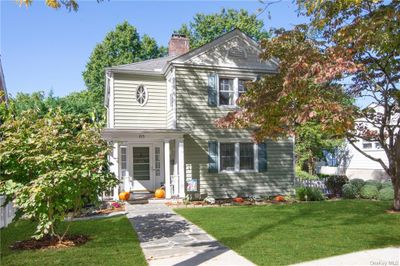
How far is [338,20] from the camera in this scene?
10.6 m

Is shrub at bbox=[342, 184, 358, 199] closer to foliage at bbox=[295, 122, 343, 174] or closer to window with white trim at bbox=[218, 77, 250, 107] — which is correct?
window with white trim at bbox=[218, 77, 250, 107]

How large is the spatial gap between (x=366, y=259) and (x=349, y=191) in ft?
34.8

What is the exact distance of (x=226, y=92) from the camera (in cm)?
1583

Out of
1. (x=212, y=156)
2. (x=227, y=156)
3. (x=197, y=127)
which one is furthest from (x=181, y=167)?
(x=227, y=156)

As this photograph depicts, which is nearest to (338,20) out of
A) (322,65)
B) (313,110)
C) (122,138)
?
(322,65)

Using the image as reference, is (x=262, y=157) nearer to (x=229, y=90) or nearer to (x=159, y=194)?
(x=229, y=90)

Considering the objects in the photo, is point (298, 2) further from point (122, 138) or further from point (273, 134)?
point (122, 138)

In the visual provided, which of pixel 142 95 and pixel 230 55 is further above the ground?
pixel 230 55

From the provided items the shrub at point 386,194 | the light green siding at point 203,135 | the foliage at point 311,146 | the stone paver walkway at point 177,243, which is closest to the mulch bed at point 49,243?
the stone paver walkway at point 177,243

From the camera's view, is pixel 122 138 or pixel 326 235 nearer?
pixel 326 235

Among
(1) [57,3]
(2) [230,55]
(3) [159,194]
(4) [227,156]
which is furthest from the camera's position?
(2) [230,55]

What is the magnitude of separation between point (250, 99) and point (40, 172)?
18.9ft

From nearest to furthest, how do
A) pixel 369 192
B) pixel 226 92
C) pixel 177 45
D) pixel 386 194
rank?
pixel 386 194, pixel 369 192, pixel 226 92, pixel 177 45

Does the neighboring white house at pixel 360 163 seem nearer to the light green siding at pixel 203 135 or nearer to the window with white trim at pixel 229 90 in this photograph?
the light green siding at pixel 203 135
